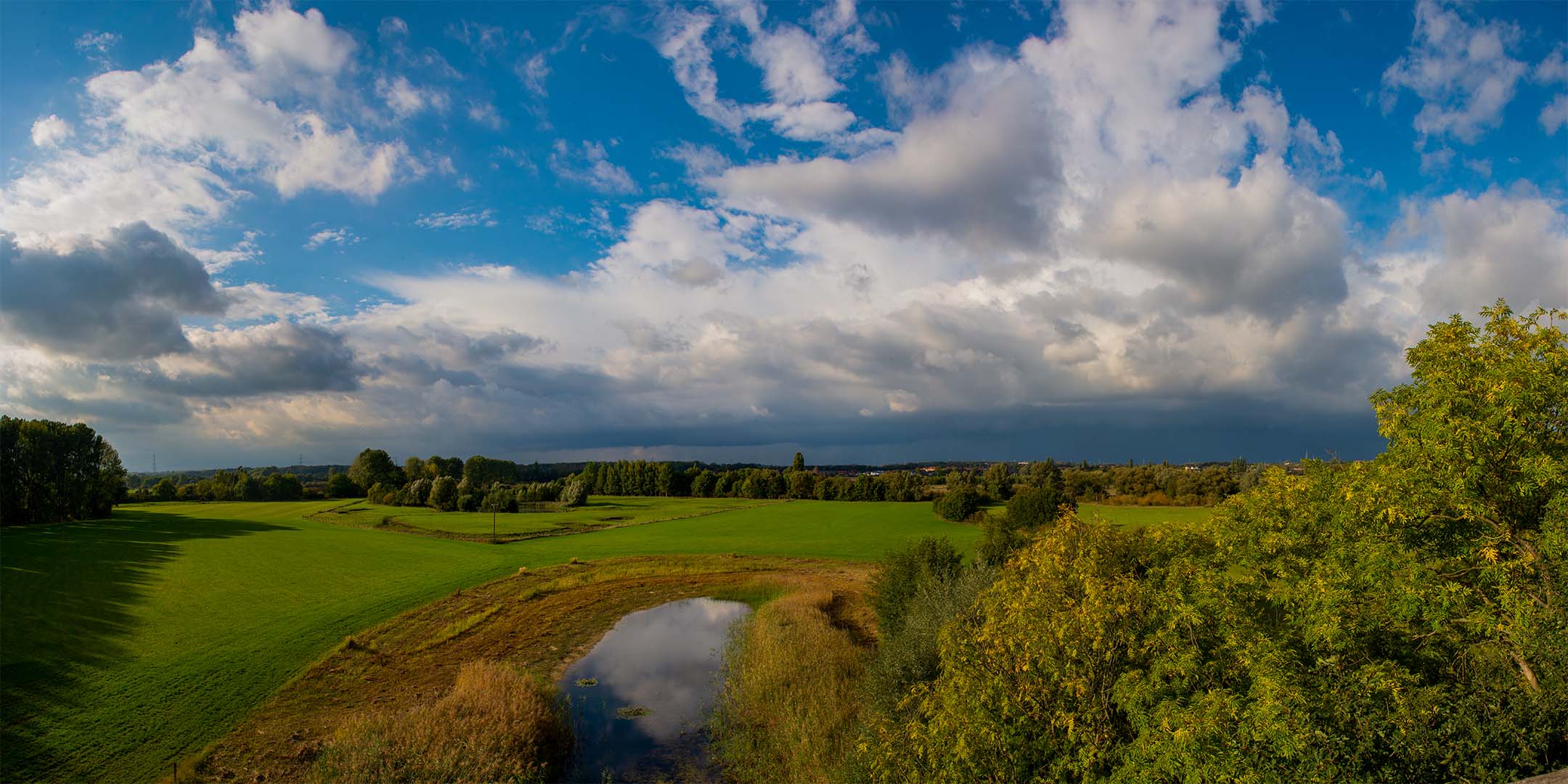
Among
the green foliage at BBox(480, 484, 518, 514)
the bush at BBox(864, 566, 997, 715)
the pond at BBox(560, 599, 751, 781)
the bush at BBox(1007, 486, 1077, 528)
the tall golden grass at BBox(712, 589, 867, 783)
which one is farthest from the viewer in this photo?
the green foliage at BBox(480, 484, 518, 514)

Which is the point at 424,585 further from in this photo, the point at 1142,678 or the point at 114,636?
the point at 1142,678

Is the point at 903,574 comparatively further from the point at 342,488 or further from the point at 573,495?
the point at 342,488

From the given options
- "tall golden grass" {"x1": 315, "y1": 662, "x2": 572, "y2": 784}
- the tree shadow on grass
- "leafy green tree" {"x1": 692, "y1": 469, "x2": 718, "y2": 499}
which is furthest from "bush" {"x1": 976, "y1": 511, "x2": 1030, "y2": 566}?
"leafy green tree" {"x1": 692, "y1": 469, "x2": 718, "y2": 499}

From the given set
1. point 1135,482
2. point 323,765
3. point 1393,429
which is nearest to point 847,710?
point 323,765

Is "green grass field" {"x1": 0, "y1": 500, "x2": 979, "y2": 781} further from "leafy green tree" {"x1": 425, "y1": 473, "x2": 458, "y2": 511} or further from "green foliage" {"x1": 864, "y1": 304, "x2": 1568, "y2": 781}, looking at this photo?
"leafy green tree" {"x1": 425, "y1": 473, "x2": 458, "y2": 511}

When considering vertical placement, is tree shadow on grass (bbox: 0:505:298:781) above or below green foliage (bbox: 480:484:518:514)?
above

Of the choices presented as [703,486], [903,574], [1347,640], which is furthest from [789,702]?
[703,486]

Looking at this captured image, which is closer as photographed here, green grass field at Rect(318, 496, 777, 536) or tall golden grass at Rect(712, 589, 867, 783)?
tall golden grass at Rect(712, 589, 867, 783)
